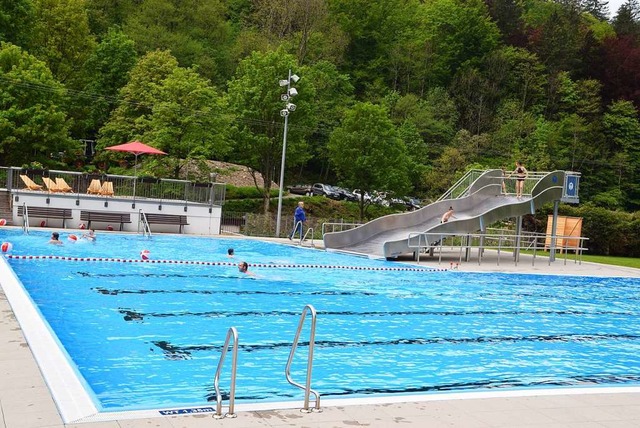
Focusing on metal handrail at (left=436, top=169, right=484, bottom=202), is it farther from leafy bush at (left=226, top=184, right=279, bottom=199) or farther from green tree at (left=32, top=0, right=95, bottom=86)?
green tree at (left=32, top=0, right=95, bottom=86)

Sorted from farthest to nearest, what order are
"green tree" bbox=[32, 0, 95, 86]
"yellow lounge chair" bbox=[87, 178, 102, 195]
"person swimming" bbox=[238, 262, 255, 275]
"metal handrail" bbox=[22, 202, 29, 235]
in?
"green tree" bbox=[32, 0, 95, 86], "yellow lounge chair" bbox=[87, 178, 102, 195], "metal handrail" bbox=[22, 202, 29, 235], "person swimming" bbox=[238, 262, 255, 275]

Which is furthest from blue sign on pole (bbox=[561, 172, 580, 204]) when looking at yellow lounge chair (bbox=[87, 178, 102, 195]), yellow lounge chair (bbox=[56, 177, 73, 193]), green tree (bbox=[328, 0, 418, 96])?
green tree (bbox=[328, 0, 418, 96])

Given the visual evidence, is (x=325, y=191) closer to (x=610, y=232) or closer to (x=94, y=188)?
(x=610, y=232)

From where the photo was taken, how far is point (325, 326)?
1248 centimetres

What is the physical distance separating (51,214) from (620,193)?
161ft

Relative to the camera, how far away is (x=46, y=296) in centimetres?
1319

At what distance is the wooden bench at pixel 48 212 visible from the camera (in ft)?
87.7

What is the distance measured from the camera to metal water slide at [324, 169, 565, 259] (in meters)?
25.5

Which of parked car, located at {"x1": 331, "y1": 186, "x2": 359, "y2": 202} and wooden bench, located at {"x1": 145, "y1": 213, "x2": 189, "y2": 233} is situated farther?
parked car, located at {"x1": 331, "y1": 186, "x2": 359, "y2": 202}

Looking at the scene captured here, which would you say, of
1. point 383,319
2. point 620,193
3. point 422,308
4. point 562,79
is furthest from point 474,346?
point 562,79

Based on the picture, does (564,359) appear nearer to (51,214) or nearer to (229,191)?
(51,214)

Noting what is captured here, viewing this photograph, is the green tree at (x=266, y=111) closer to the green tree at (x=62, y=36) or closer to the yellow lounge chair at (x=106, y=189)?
the green tree at (x=62, y=36)

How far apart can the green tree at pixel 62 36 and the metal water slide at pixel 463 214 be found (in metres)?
31.8

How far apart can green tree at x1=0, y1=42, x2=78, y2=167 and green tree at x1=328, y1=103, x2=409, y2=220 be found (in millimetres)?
18678
